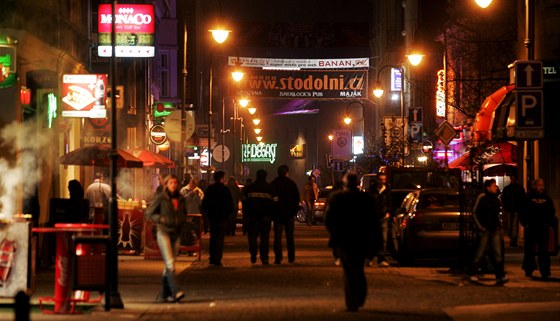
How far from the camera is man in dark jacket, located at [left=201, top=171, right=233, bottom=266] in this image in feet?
79.6

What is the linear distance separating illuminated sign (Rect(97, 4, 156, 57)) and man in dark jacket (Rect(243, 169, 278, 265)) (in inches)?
400

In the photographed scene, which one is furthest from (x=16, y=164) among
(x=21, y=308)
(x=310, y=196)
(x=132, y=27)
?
(x=310, y=196)

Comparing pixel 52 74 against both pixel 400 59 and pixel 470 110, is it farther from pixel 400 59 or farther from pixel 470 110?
pixel 400 59

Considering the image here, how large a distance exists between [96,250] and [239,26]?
57.7 metres

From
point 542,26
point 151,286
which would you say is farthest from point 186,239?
point 542,26

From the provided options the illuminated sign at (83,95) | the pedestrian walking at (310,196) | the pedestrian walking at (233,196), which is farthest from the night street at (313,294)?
the pedestrian walking at (310,196)

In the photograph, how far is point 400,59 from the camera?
83.1m

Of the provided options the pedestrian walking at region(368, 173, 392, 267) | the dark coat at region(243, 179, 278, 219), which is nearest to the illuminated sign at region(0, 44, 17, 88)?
the dark coat at region(243, 179, 278, 219)

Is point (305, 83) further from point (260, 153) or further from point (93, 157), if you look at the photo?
point (260, 153)

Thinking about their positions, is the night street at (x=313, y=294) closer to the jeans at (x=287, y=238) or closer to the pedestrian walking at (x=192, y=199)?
the jeans at (x=287, y=238)

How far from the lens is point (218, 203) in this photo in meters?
24.5

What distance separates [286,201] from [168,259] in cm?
799

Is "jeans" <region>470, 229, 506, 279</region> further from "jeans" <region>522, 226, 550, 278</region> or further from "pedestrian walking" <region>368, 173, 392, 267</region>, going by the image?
"pedestrian walking" <region>368, 173, 392, 267</region>

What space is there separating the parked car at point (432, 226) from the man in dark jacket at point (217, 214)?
3.78 meters
